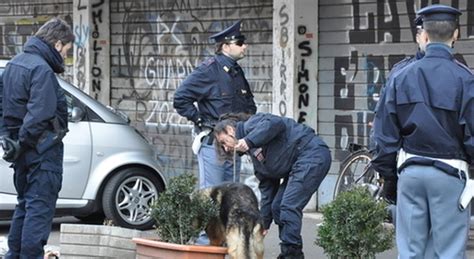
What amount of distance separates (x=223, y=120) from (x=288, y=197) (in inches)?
31.2

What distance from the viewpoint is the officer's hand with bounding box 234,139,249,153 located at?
317 inches

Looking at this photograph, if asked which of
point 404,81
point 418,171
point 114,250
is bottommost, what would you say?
point 114,250

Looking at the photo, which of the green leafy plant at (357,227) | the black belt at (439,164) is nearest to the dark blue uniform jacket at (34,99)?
the green leafy plant at (357,227)

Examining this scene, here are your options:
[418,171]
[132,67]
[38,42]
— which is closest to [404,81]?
[418,171]

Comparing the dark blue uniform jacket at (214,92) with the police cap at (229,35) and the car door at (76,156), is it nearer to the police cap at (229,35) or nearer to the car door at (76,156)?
the police cap at (229,35)

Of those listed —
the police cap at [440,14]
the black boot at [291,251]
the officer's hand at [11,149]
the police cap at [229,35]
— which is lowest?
the black boot at [291,251]

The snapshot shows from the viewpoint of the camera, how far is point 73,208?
431 inches

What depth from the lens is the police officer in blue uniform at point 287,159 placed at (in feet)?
27.0

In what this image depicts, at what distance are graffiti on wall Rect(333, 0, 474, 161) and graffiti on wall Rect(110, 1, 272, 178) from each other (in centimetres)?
110

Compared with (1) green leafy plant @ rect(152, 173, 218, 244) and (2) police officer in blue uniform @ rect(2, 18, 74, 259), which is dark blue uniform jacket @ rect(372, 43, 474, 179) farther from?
(2) police officer in blue uniform @ rect(2, 18, 74, 259)

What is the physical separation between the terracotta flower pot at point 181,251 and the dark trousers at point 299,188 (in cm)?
79

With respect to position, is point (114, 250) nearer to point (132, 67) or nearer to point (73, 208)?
point (73, 208)

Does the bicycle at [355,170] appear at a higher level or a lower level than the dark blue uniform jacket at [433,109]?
lower

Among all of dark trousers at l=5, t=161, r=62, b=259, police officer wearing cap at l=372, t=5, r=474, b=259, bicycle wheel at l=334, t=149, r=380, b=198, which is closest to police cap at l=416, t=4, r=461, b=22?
police officer wearing cap at l=372, t=5, r=474, b=259
